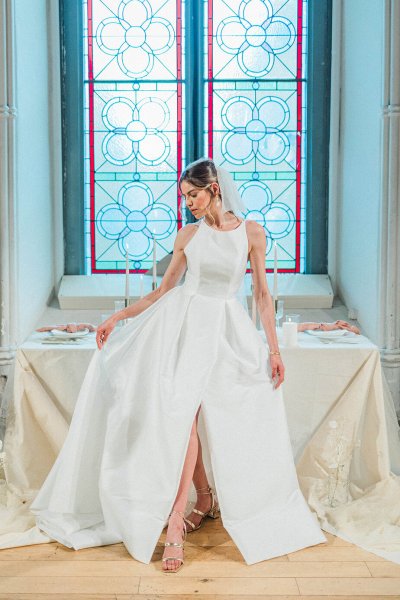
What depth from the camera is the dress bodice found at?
3.55 m

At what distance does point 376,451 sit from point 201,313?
3.73 feet

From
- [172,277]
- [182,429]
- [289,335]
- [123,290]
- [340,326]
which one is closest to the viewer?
[182,429]

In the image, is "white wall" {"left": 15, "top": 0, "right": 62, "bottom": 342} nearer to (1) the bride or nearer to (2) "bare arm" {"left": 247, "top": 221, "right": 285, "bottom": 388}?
(1) the bride

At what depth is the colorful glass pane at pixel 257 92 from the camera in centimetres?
509

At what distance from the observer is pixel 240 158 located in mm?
5129

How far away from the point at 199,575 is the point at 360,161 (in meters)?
2.55

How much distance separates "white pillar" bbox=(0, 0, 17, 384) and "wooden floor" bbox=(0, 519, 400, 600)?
1253 millimetres

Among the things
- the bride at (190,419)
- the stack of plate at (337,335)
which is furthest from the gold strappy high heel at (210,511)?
the stack of plate at (337,335)

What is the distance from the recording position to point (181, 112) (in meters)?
5.14

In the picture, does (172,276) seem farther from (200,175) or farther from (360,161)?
(360,161)

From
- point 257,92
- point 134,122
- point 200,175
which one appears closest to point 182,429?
point 200,175

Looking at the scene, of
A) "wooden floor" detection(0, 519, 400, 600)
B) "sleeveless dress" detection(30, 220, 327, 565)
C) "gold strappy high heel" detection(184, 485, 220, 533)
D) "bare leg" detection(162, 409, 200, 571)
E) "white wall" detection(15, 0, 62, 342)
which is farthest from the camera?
"white wall" detection(15, 0, 62, 342)

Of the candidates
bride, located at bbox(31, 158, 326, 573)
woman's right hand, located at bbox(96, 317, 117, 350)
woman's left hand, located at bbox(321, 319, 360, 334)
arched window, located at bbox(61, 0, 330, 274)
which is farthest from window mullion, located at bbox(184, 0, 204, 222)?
woman's right hand, located at bbox(96, 317, 117, 350)

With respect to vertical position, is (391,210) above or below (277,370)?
above
